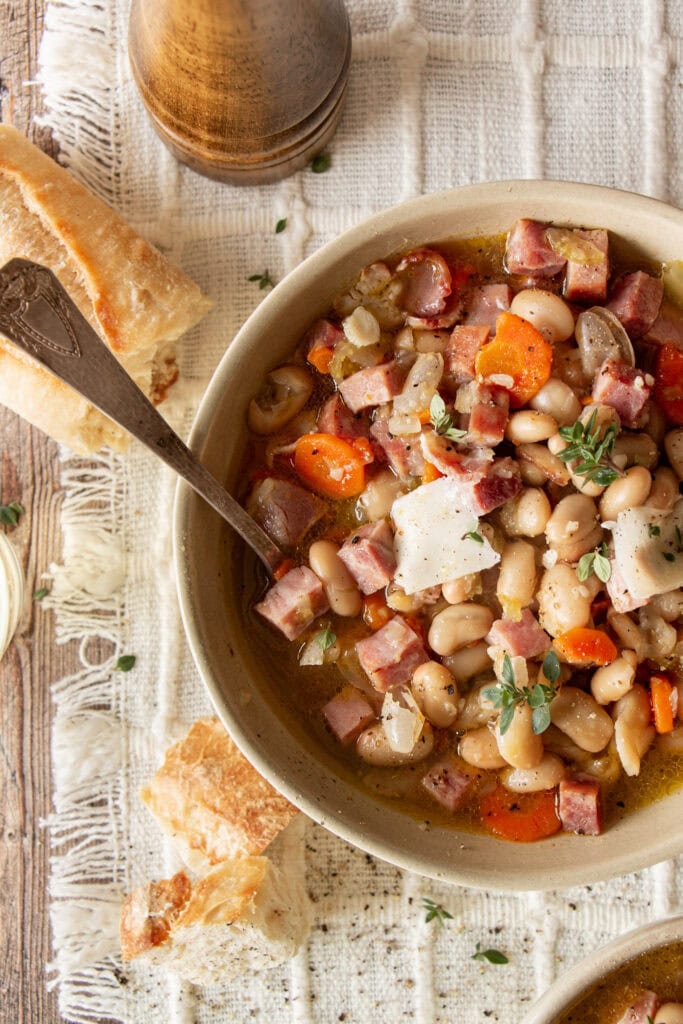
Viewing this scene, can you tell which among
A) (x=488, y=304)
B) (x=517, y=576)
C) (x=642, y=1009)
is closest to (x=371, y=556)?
(x=517, y=576)

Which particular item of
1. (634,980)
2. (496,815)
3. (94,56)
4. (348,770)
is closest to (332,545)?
(348,770)

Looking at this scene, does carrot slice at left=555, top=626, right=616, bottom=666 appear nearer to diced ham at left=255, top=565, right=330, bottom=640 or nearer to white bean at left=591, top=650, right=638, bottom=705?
white bean at left=591, top=650, right=638, bottom=705

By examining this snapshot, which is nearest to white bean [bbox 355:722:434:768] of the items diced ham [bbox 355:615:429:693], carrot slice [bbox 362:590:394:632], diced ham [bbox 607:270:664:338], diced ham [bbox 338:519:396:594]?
diced ham [bbox 355:615:429:693]

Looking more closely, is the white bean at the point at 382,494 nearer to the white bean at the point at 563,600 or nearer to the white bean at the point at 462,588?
the white bean at the point at 462,588

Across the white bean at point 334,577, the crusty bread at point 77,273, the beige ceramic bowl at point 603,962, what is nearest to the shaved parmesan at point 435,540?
the white bean at point 334,577

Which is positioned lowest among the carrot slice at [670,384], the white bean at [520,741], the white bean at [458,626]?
the white bean at [520,741]
